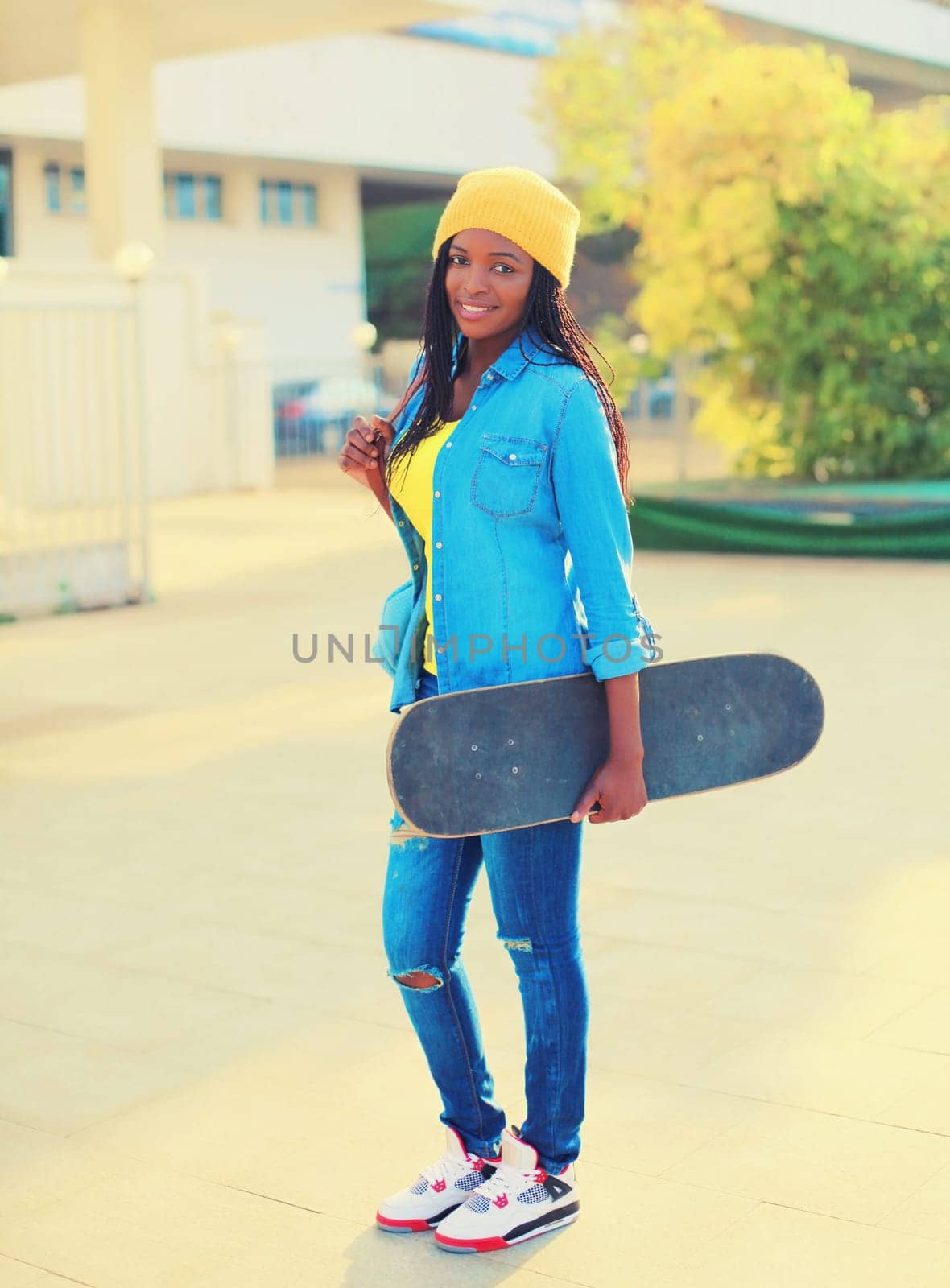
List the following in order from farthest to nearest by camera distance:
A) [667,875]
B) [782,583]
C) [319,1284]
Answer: [782,583] < [667,875] < [319,1284]

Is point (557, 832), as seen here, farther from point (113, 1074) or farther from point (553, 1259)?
point (113, 1074)

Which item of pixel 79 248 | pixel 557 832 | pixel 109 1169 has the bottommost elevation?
pixel 109 1169

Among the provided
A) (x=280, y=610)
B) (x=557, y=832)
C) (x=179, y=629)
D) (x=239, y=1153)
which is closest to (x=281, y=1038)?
(x=239, y=1153)

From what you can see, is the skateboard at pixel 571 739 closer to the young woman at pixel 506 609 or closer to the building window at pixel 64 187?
the young woman at pixel 506 609

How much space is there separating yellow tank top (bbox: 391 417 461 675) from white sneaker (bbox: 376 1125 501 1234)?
0.86m

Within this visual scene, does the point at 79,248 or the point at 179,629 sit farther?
the point at 79,248

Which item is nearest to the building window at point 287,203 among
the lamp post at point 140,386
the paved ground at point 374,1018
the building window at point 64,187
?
the building window at point 64,187

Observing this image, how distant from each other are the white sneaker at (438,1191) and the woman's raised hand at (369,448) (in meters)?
1.15

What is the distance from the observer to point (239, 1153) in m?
3.29

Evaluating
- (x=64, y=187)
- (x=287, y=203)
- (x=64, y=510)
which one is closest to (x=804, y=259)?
(x=64, y=510)

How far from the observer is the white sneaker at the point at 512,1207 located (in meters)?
2.89

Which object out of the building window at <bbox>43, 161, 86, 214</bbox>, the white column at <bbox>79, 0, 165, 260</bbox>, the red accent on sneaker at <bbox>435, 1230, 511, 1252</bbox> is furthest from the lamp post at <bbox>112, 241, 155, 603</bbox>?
the building window at <bbox>43, 161, 86, 214</bbox>

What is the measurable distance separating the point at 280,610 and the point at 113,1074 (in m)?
7.94

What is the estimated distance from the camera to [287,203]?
1438 inches
